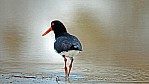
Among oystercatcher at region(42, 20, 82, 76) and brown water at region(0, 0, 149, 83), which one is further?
brown water at region(0, 0, 149, 83)

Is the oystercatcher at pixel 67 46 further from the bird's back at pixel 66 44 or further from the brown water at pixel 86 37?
the brown water at pixel 86 37

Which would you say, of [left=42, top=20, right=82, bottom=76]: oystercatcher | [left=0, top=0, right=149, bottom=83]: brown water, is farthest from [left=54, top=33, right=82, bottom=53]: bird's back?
[left=0, top=0, right=149, bottom=83]: brown water

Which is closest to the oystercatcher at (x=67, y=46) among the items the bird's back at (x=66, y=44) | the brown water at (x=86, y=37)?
the bird's back at (x=66, y=44)

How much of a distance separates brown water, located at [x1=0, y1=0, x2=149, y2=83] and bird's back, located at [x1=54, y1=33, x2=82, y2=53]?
21 cm

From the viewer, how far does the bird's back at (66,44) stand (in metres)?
1.99

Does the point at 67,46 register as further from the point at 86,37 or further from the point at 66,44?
the point at 86,37

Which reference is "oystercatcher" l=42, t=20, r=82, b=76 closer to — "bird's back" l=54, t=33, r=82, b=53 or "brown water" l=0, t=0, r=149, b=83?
"bird's back" l=54, t=33, r=82, b=53

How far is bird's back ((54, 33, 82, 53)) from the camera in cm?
199

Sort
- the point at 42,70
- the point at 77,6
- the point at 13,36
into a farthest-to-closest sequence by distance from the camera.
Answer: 1. the point at 77,6
2. the point at 13,36
3. the point at 42,70

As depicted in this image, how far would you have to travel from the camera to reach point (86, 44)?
319 centimetres

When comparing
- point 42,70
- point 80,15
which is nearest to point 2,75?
point 42,70

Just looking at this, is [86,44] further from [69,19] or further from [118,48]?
[69,19]

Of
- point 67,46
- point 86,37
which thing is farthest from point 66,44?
point 86,37

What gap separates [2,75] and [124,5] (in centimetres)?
277
